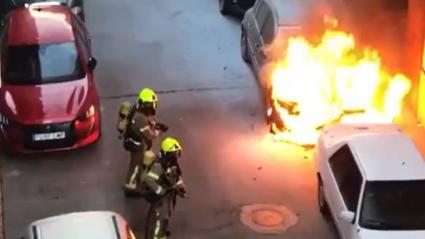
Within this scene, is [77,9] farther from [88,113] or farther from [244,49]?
[88,113]

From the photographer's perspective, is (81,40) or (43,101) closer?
(43,101)

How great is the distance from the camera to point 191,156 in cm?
1602

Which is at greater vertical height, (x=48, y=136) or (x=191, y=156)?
(x=48, y=136)

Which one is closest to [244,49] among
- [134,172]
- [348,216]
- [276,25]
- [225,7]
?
[276,25]

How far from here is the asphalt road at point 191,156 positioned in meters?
14.3

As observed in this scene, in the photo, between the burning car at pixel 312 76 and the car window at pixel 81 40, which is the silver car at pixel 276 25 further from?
the car window at pixel 81 40

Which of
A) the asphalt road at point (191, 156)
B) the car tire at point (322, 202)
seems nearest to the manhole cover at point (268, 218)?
the asphalt road at point (191, 156)

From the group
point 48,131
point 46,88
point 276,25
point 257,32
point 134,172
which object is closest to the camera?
point 134,172

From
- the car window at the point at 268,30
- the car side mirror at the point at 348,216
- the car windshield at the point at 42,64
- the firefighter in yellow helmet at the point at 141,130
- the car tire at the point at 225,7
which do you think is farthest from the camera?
the car tire at the point at 225,7

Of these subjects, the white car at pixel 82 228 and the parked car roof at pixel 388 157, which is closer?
the white car at pixel 82 228

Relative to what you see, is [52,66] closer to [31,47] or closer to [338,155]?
[31,47]

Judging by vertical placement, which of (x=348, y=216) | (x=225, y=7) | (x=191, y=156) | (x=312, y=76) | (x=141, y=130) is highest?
(x=141, y=130)

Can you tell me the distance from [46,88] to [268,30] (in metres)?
3.95

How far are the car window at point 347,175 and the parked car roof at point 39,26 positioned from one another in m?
5.74
